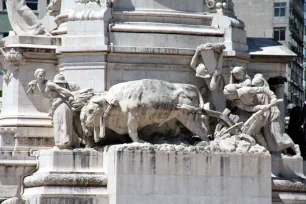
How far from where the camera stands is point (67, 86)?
140 ft

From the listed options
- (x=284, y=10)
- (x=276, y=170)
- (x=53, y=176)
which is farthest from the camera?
(x=284, y=10)

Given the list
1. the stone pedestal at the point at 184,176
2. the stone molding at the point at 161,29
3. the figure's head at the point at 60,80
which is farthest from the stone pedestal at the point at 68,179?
the stone molding at the point at 161,29

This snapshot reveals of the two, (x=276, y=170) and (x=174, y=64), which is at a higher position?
(x=174, y=64)

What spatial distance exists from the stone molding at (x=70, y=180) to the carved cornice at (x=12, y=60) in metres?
3.87

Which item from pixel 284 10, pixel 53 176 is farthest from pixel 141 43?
pixel 284 10

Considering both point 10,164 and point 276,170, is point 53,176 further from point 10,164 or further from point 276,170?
point 276,170

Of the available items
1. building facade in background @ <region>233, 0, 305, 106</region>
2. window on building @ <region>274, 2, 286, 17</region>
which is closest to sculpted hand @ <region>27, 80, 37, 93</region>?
building facade in background @ <region>233, 0, 305, 106</region>

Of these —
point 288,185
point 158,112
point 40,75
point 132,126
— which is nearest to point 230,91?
point 158,112

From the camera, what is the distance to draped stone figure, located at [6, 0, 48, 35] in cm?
4478

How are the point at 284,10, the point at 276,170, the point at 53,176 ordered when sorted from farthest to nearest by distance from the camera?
the point at 284,10
the point at 276,170
the point at 53,176

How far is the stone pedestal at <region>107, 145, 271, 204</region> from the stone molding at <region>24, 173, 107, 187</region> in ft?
1.01

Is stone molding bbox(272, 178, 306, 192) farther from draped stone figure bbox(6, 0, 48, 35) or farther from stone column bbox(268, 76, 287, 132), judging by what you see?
draped stone figure bbox(6, 0, 48, 35)

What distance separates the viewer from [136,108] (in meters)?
41.8

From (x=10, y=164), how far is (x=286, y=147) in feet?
25.6
